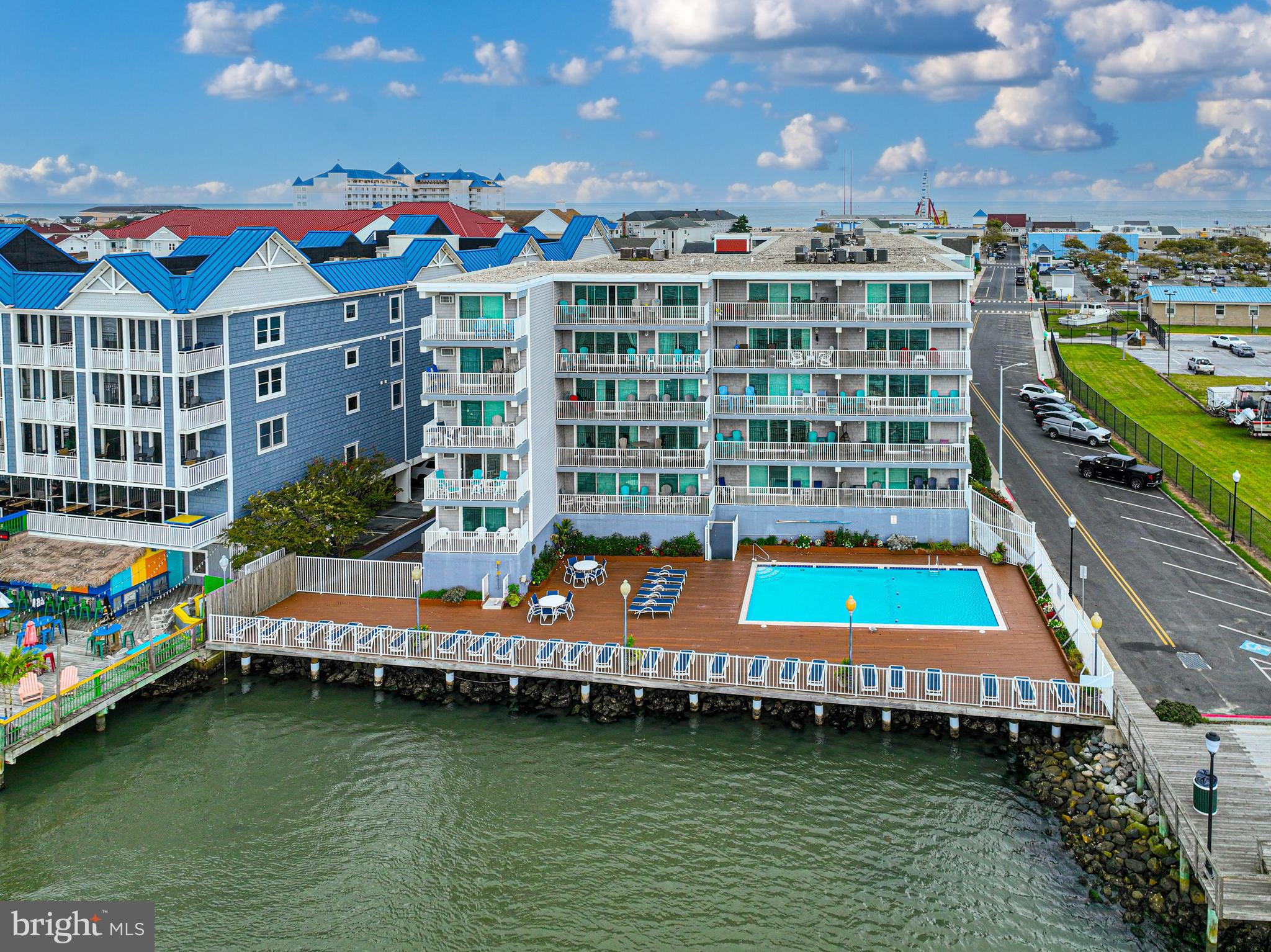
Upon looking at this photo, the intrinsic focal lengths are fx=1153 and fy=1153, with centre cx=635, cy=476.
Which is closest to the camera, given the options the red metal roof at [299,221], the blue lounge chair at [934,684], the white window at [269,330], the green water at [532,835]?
the green water at [532,835]

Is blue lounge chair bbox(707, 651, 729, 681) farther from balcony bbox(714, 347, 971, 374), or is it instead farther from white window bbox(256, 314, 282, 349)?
white window bbox(256, 314, 282, 349)

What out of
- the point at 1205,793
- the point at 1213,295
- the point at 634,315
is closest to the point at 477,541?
the point at 634,315

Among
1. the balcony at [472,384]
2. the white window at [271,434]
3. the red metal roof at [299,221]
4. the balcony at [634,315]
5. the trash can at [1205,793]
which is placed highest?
the red metal roof at [299,221]

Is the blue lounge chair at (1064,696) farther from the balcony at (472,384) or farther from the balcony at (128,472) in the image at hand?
the balcony at (128,472)

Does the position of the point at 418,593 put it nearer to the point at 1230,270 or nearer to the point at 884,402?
the point at 884,402

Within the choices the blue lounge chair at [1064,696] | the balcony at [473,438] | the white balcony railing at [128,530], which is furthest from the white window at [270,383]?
the blue lounge chair at [1064,696]

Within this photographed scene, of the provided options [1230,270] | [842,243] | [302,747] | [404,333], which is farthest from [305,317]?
[1230,270]
